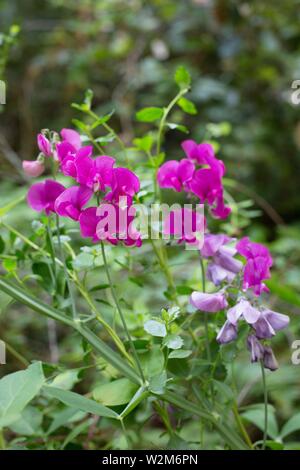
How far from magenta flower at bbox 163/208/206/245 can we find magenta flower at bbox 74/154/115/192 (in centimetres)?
10

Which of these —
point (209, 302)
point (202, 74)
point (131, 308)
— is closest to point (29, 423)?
point (131, 308)

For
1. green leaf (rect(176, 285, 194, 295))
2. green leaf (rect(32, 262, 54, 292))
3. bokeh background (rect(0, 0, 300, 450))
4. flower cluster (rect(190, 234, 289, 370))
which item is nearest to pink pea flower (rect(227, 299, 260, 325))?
flower cluster (rect(190, 234, 289, 370))

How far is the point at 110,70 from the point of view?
2277mm

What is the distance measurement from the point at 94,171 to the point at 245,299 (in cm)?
18

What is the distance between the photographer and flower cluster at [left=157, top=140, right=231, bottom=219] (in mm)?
572

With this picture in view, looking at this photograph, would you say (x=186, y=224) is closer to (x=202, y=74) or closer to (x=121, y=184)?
(x=121, y=184)

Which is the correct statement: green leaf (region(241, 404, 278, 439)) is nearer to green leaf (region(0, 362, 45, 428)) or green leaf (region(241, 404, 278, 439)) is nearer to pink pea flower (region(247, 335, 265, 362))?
pink pea flower (region(247, 335, 265, 362))

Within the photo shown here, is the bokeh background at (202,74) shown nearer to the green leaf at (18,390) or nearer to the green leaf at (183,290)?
the green leaf at (183,290)

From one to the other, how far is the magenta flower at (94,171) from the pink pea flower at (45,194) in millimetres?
62

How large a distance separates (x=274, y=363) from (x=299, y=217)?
170 centimetres

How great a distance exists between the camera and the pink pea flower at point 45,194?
55 centimetres

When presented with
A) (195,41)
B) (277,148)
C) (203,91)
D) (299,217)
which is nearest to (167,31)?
(195,41)

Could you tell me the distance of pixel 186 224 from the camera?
56 centimetres
